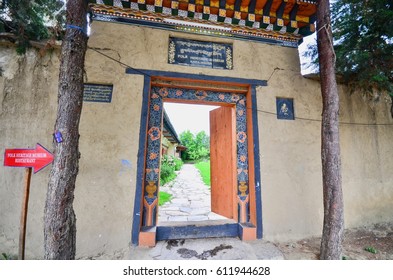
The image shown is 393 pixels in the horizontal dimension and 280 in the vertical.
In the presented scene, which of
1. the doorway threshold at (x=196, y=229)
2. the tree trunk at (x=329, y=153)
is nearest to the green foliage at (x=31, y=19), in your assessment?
the doorway threshold at (x=196, y=229)

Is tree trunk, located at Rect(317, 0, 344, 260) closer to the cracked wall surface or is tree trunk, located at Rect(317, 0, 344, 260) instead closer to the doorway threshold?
the cracked wall surface

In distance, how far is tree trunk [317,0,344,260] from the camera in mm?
2908

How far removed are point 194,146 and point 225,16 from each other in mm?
28941

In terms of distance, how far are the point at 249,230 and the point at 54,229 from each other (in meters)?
2.98

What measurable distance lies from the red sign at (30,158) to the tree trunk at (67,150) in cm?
30

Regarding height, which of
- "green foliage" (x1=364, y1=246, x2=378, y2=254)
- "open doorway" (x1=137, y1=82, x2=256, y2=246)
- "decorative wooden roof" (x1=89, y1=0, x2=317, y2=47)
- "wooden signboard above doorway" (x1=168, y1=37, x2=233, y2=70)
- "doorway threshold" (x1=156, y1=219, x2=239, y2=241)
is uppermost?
"decorative wooden roof" (x1=89, y1=0, x2=317, y2=47)

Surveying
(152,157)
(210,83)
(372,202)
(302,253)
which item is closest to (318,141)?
(372,202)

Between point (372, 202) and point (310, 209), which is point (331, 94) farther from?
point (372, 202)

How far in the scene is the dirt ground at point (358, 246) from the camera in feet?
10.6

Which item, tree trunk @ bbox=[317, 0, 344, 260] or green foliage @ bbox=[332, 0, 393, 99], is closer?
tree trunk @ bbox=[317, 0, 344, 260]

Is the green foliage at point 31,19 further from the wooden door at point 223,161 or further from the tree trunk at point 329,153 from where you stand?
the tree trunk at point 329,153

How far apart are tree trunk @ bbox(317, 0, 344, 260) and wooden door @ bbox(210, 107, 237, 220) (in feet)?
5.04

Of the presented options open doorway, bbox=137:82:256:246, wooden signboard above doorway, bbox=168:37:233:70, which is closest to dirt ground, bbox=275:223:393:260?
open doorway, bbox=137:82:256:246

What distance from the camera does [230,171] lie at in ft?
13.5
